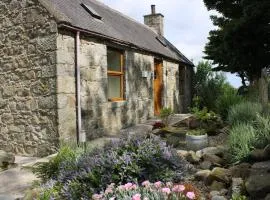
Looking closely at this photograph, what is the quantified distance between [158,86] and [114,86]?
432 centimetres

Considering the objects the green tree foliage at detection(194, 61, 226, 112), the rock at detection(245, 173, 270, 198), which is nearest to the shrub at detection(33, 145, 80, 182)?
the rock at detection(245, 173, 270, 198)

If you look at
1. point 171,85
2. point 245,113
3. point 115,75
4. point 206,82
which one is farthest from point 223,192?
point 206,82

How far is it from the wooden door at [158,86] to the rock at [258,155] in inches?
355

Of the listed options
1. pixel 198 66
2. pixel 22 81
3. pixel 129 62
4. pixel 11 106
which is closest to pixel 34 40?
pixel 22 81

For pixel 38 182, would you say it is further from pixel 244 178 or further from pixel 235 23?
pixel 235 23

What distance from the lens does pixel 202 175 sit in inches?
210

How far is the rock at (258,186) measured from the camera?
443 cm

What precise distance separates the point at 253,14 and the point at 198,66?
10136 millimetres

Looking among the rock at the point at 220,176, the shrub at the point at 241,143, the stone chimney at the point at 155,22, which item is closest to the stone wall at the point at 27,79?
the shrub at the point at 241,143

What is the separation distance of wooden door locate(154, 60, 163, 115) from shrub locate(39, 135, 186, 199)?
30.8ft

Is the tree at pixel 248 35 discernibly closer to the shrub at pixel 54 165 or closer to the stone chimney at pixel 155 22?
the stone chimney at pixel 155 22

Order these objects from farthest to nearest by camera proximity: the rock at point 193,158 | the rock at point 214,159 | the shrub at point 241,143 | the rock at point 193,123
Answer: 1. the rock at point 193,123
2. the rock at point 193,158
3. the rock at point 214,159
4. the shrub at point 241,143

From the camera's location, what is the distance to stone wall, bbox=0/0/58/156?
837cm

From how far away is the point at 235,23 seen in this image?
445 inches
